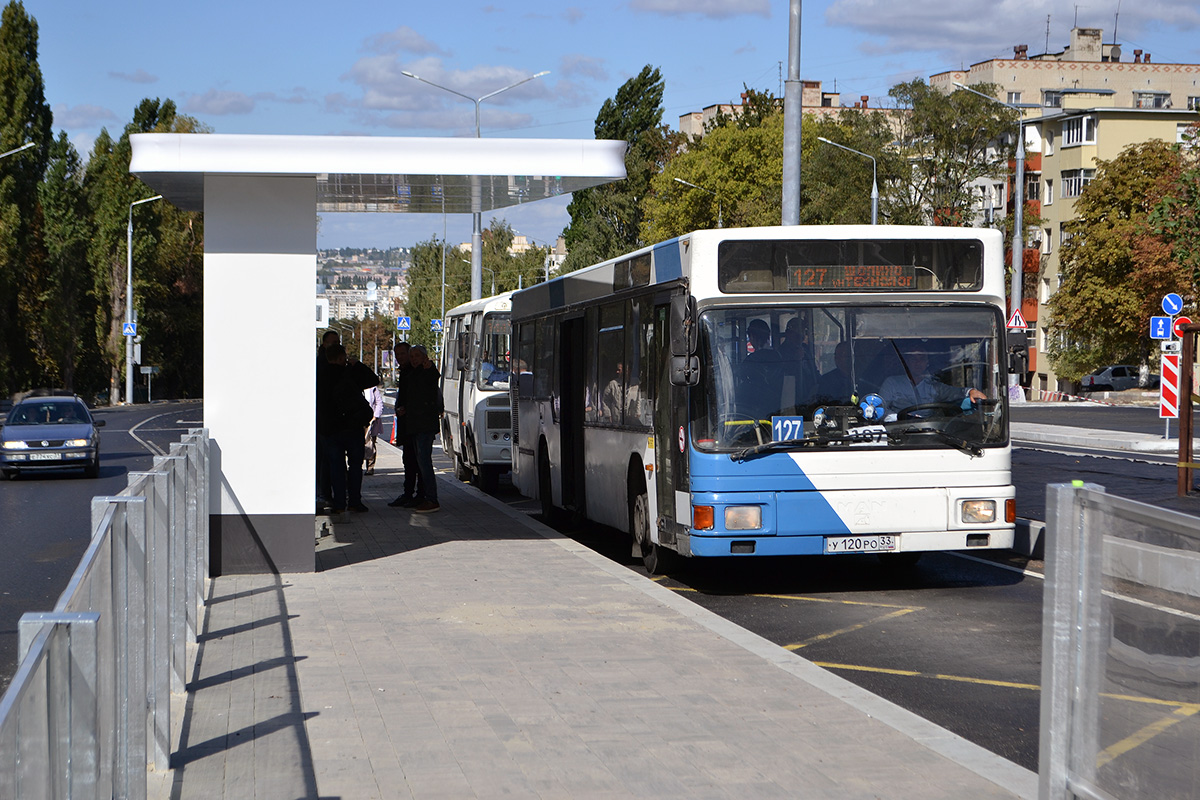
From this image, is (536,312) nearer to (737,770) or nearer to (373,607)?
(373,607)

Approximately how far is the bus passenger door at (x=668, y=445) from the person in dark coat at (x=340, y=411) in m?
4.64

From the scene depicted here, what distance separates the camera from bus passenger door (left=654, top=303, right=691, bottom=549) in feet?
35.2

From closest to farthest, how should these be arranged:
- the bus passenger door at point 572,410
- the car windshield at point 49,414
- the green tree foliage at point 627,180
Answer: the bus passenger door at point 572,410
the car windshield at point 49,414
the green tree foliage at point 627,180

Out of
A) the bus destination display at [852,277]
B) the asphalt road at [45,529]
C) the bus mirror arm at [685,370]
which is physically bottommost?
the asphalt road at [45,529]

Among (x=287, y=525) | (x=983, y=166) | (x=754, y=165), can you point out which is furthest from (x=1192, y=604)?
(x=754, y=165)

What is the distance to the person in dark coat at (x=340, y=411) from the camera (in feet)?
50.1

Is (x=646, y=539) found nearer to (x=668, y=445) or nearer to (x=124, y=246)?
(x=668, y=445)

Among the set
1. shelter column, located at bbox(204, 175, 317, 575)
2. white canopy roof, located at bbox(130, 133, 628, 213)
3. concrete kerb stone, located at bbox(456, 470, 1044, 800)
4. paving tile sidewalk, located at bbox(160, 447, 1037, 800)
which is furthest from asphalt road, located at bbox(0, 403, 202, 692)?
concrete kerb stone, located at bbox(456, 470, 1044, 800)

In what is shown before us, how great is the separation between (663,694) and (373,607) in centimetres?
327

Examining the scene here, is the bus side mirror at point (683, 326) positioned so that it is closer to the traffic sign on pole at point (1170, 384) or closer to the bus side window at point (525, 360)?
the bus side window at point (525, 360)

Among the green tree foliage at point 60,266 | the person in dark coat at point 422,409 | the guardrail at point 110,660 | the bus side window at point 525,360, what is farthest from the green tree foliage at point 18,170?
the guardrail at point 110,660

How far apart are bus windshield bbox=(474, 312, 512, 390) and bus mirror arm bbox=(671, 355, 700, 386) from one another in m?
10.7

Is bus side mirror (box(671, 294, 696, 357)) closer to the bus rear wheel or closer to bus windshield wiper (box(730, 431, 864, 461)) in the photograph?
bus windshield wiper (box(730, 431, 864, 461))

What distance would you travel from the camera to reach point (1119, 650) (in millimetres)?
4164
